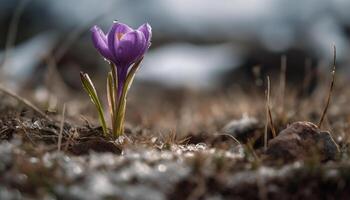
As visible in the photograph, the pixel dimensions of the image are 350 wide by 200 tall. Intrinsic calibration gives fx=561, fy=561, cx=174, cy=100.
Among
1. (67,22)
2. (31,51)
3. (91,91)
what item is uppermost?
(91,91)

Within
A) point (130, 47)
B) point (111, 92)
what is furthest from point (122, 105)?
point (130, 47)

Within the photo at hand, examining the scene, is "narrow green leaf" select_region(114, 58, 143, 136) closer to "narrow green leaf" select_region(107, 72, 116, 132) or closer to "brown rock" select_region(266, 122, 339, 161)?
"narrow green leaf" select_region(107, 72, 116, 132)

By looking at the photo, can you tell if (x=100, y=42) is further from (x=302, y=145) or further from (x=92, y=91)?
(x=302, y=145)

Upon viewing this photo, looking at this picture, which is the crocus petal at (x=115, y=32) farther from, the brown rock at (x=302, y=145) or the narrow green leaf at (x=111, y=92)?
the brown rock at (x=302, y=145)

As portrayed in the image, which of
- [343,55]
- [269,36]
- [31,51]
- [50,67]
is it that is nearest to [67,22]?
[269,36]

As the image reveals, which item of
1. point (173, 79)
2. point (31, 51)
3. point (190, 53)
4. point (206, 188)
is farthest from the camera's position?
point (190, 53)

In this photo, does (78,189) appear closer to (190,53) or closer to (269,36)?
(190,53)

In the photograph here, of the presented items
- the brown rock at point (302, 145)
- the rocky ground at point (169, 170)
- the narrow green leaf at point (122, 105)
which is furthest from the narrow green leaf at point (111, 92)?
the brown rock at point (302, 145)
